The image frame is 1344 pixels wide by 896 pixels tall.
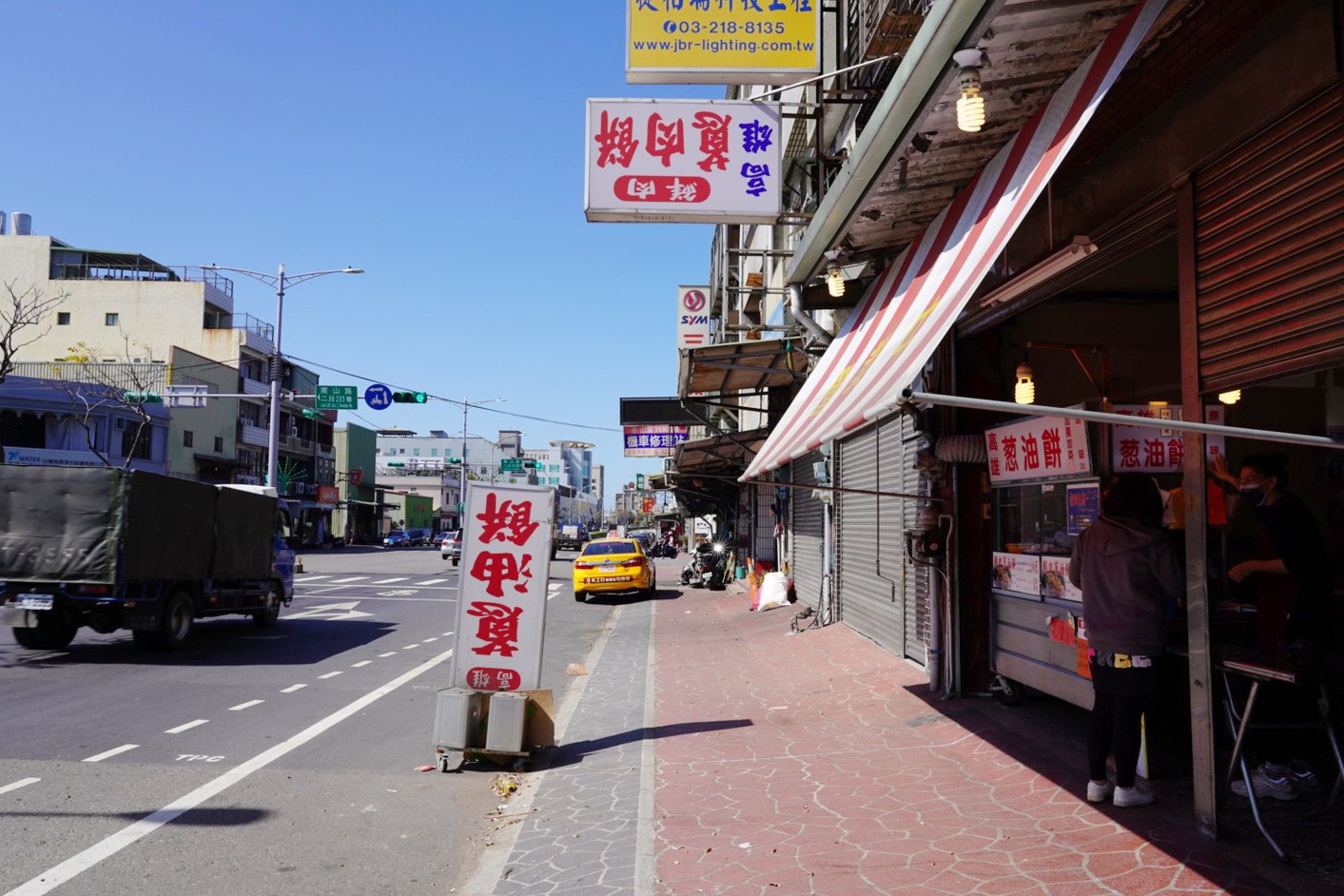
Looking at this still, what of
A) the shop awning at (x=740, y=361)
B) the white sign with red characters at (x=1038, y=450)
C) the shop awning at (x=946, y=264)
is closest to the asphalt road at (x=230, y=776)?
the shop awning at (x=946, y=264)

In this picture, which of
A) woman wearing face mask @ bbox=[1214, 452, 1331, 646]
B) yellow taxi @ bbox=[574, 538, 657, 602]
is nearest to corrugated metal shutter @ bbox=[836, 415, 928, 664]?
woman wearing face mask @ bbox=[1214, 452, 1331, 646]

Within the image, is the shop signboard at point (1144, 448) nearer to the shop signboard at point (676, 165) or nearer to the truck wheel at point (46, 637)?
the shop signboard at point (676, 165)

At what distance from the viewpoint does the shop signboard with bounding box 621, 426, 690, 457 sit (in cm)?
4119

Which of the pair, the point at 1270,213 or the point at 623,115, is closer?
the point at 1270,213

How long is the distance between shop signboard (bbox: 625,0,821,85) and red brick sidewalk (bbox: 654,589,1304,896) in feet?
20.8

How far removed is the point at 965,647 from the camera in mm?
8492

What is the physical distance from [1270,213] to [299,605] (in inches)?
802

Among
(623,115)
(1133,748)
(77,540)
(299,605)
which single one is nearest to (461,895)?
(1133,748)

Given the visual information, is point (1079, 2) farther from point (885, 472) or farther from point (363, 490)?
point (363, 490)

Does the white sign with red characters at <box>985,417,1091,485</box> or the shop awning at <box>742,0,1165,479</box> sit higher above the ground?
the shop awning at <box>742,0,1165,479</box>

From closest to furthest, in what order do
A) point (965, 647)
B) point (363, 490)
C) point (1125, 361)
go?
point (965, 647) → point (1125, 361) → point (363, 490)


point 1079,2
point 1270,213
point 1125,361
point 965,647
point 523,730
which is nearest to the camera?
point 1270,213

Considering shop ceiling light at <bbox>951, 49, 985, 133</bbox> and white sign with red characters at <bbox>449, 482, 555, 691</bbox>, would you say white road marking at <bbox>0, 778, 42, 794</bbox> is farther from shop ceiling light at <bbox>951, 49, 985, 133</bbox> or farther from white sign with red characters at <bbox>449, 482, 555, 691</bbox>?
shop ceiling light at <bbox>951, 49, 985, 133</bbox>

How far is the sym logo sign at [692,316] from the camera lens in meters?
30.0
